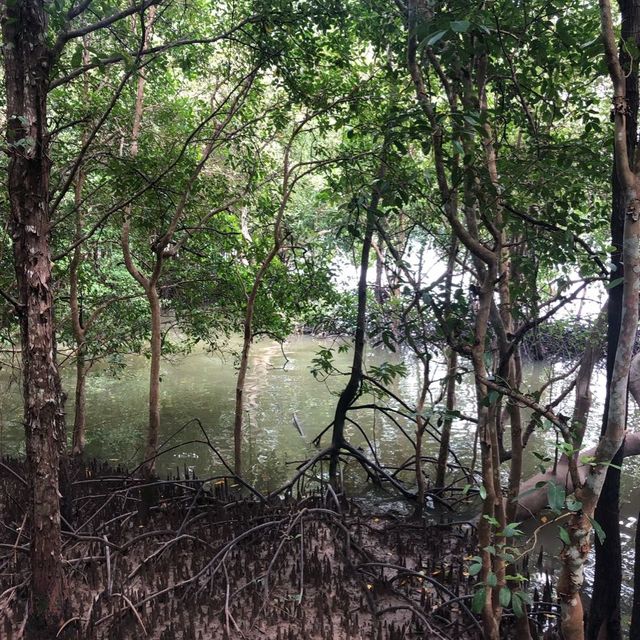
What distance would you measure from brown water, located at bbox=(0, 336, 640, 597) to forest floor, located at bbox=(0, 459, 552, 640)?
45.2 inches

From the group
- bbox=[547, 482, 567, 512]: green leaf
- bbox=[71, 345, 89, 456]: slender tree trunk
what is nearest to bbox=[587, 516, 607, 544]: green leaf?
bbox=[547, 482, 567, 512]: green leaf

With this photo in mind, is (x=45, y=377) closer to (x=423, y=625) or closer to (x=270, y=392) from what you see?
(x=423, y=625)

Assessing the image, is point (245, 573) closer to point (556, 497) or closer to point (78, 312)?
point (556, 497)

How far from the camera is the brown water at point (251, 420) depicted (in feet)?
24.5

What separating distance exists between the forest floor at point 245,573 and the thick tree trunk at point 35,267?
1.42 feet

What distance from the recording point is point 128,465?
7457mm

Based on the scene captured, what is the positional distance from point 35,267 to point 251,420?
706 centimetres

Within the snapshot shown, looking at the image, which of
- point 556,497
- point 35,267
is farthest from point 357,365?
point 556,497

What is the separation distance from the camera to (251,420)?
9.73 meters

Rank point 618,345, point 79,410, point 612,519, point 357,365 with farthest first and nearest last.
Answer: point 79,410 → point 357,365 → point 612,519 → point 618,345

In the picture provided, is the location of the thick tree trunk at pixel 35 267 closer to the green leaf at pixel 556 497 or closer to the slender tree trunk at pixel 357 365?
the green leaf at pixel 556 497

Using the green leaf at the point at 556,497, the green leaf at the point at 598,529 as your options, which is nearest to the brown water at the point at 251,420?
the green leaf at the point at 598,529

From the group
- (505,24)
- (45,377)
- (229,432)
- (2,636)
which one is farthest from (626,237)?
(229,432)

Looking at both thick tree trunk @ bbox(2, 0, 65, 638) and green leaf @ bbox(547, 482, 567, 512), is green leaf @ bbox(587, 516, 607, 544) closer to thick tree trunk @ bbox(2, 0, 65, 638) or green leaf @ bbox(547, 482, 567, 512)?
green leaf @ bbox(547, 482, 567, 512)
